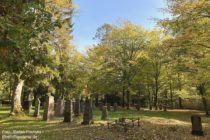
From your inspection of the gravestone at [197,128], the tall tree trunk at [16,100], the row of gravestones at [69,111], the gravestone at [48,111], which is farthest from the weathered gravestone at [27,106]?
the gravestone at [197,128]

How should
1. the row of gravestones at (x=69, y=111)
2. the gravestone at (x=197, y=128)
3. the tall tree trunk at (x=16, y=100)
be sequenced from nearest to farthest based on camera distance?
the gravestone at (x=197, y=128)
the row of gravestones at (x=69, y=111)
the tall tree trunk at (x=16, y=100)

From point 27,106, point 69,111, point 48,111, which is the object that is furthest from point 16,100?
point 27,106

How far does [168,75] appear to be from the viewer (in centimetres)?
3281

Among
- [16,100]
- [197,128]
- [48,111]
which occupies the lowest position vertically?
[197,128]

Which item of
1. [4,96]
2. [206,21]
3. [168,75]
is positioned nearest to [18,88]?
[206,21]

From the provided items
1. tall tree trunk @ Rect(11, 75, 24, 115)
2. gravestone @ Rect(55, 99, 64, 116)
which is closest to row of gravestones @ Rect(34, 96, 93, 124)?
gravestone @ Rect(55, 99, 64, 116)

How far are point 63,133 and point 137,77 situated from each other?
23.8 m

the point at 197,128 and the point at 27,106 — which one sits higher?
the point at 27,106

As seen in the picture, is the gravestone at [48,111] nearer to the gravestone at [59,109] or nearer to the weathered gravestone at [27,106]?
the gravestone at [59,109]

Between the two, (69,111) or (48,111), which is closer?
(69,111)

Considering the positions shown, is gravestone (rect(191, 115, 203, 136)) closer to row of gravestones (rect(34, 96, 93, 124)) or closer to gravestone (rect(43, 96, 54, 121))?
row of gravestones (rect(34, 96, 93, 124))

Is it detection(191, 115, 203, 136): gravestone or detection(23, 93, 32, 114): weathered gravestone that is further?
detection(23, 93, 32, 114): weathered gravestone

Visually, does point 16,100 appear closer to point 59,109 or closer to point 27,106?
point 59,109

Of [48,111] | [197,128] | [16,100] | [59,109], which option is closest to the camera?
[197,128]
